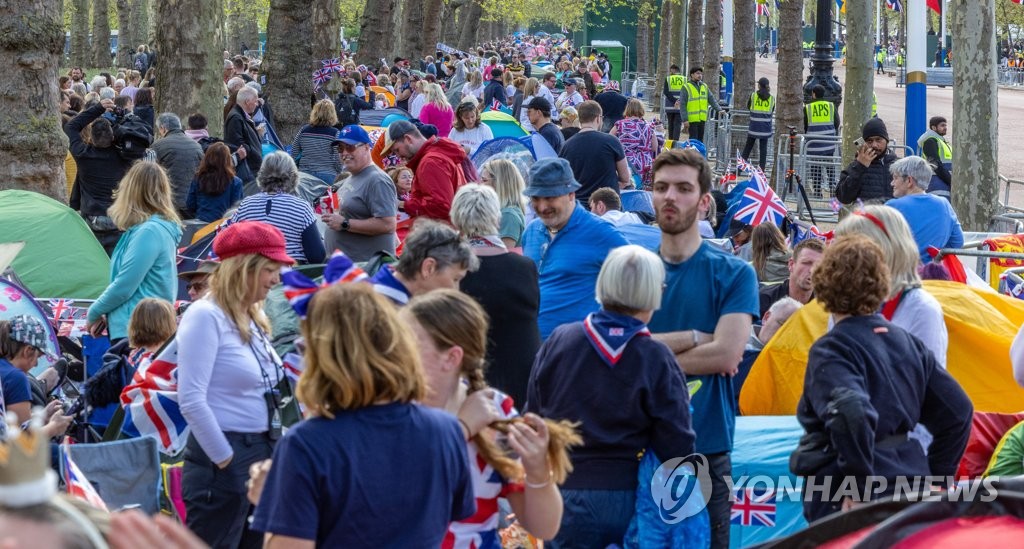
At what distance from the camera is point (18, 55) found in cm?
1066

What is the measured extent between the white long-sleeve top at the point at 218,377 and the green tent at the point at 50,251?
17.2 feet

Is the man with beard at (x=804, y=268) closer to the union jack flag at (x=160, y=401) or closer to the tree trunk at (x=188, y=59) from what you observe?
the union jack flag at (x=160, y=401)

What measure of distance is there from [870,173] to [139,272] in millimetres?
7325

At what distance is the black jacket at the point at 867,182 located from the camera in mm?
12469

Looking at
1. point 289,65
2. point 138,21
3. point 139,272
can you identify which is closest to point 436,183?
point 139,272

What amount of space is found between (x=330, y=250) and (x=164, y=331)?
291 cm

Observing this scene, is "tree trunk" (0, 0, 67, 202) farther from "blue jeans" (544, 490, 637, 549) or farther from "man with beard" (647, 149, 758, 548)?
"blue jeans" (544, 490, 637, 549)

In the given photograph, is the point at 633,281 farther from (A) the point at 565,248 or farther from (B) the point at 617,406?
(A) the point at 565,248

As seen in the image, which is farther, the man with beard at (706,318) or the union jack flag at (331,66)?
the union jack flag at (331,66)

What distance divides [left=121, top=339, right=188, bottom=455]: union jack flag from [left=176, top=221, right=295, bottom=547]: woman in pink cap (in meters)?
0.40

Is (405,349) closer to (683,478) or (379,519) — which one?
(379,519)

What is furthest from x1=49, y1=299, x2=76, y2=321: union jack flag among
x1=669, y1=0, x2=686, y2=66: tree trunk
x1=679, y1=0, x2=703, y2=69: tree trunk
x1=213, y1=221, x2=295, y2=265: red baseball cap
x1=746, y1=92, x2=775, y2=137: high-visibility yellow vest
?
x1=669, y1=0, x2=686, y2=66: tree trunk

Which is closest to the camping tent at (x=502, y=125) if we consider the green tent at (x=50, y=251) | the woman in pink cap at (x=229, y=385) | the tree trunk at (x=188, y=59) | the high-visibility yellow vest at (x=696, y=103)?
the tree trunk at (x=188, y=59)

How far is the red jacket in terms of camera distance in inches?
379
